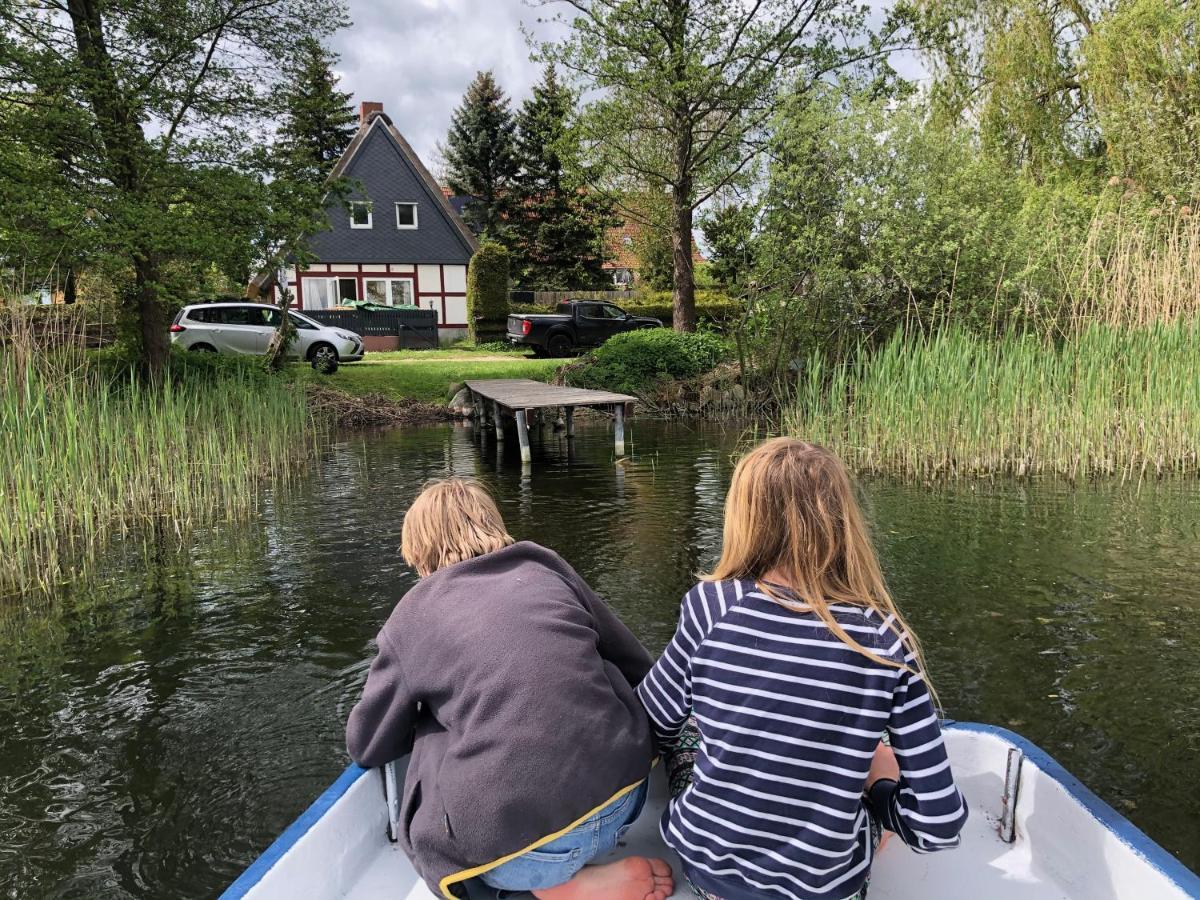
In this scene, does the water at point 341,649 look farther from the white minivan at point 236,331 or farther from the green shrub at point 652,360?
the white minivan at point 236,331

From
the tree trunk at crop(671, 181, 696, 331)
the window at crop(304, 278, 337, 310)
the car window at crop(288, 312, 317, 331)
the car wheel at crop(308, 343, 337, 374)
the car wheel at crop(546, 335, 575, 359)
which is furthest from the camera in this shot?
the window at crop(304, 278, 337, 310)

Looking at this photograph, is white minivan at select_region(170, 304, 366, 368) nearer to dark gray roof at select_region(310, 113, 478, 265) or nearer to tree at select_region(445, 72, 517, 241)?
dark gray roof at select_region(310, 113, 478, 265)

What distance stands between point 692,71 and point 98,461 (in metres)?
14.1

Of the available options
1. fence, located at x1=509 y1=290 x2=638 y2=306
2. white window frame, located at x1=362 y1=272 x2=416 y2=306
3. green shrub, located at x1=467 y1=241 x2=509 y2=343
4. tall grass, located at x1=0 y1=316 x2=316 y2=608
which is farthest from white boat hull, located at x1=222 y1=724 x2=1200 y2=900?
white window frame, located at x1=362 y1=272 x2=416 y2=306

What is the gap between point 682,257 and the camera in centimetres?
2075

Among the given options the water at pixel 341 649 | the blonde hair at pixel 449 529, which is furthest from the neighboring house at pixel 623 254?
the blonde hair at pixel 449 529

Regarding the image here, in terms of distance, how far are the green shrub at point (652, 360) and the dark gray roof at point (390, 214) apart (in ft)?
57.4

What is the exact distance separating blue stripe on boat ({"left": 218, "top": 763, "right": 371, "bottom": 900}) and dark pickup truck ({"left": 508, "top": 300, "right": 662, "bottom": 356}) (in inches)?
921

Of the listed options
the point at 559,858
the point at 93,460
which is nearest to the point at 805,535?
the point at 559,858

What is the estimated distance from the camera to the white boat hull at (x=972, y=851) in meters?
2.05

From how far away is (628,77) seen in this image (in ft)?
59.7

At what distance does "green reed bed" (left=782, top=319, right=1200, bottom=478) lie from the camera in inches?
331

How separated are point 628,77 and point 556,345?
30.0 feet

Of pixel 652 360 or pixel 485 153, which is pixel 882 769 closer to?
pixel 652 360
